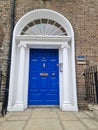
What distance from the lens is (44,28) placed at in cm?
612

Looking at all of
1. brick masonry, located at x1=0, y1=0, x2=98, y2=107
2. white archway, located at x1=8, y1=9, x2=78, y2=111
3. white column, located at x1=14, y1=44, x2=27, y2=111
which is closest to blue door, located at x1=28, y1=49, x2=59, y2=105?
white archway, located at x1=8, y1=9, x2=78, y2=111

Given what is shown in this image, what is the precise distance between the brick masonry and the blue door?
0.93m

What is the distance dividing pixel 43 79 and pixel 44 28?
2064 millimetres

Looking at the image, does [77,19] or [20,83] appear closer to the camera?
[20,83]

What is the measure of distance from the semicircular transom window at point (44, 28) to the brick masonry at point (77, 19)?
490 mm

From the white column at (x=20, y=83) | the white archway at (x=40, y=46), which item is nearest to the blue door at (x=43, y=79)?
the white archway at (x=40, y=46)

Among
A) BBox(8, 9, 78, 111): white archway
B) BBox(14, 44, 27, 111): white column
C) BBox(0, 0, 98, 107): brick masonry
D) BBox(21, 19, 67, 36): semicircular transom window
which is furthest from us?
BBox(21, 19, 67, 36): semicircular transom window

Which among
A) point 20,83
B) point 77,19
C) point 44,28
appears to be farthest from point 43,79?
point 77,19

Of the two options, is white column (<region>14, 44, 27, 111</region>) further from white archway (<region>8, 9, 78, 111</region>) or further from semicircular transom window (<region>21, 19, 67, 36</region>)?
semicircular transom window (<region>21, 19, 67, 36</region>)

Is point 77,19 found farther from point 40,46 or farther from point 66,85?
point 66,85

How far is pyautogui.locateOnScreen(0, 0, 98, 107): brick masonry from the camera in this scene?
563cm

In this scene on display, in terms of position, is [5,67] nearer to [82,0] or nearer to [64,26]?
[64,26]

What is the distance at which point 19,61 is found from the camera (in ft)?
18.4

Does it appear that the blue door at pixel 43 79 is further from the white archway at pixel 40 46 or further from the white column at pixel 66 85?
the white column at pixel 66 85
